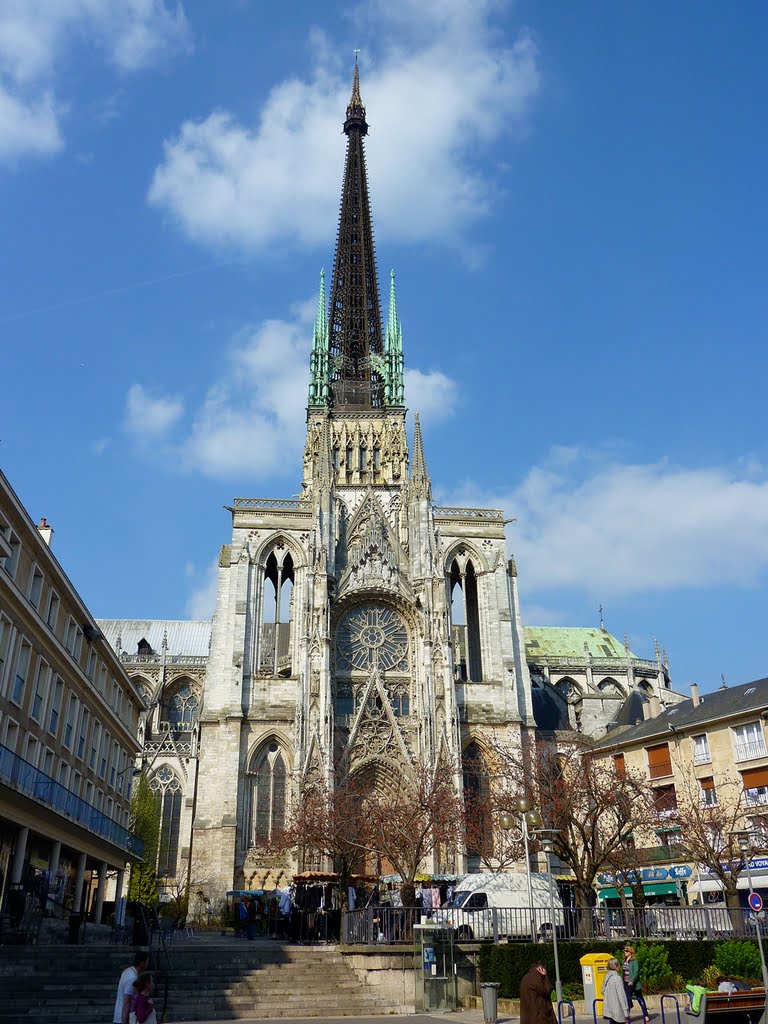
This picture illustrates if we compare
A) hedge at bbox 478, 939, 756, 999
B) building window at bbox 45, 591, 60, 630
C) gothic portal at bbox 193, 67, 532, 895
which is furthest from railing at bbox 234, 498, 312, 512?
hedge at bbox 478, 939, 756, 999

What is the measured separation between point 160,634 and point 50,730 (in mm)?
A: 42239

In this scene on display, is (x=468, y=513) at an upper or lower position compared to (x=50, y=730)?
upper

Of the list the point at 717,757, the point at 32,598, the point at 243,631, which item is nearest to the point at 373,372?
the point at 243,631

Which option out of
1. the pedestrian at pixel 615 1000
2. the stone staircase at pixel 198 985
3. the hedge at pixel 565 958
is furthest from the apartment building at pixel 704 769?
the pedestrian at pixel 615 1000

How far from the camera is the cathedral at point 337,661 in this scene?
41125 mm

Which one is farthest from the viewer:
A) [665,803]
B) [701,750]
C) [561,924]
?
[701,750]

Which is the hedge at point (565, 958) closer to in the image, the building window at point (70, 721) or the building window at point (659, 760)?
the building window at point (70, 721)

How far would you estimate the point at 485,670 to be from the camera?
46094 millimetres

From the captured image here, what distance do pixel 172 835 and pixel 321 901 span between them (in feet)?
66.4

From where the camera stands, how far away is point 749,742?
32500mm

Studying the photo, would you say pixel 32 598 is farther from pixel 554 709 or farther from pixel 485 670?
pixel 554 709

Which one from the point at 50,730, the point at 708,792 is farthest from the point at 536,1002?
the point at 708,792

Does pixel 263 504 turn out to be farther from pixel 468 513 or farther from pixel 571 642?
pixel 571 642

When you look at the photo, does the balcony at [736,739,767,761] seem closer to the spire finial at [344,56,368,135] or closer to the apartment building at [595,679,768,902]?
the apartment building at [595,679,768,902]
